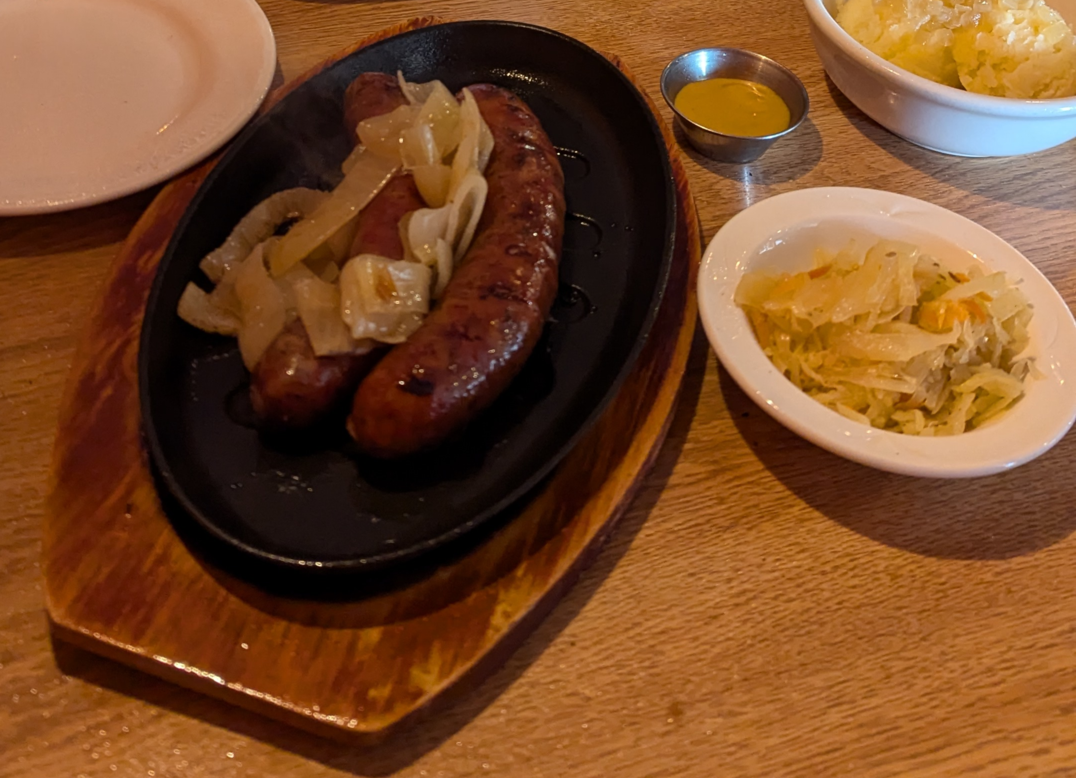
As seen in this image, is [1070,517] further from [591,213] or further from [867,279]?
[591,213]

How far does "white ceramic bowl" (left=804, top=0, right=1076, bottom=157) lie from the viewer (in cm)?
163

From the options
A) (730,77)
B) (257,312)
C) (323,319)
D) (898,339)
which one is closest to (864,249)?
(898,339)

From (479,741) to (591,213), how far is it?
1.11 meters

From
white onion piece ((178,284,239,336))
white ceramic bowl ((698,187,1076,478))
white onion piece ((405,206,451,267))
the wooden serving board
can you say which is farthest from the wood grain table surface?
white onion piece ((405,206,451,267))

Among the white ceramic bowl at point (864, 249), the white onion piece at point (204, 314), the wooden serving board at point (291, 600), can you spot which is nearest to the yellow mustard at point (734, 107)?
the white ceramic bowl at point (864, 249)

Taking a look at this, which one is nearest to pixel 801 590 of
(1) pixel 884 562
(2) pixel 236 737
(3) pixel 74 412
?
(1) pixel 884 562

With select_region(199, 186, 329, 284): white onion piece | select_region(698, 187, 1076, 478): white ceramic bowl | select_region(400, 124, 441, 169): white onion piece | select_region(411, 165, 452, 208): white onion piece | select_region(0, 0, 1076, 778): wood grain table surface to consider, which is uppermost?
select_region(400, 124, 441, 169): white onion piece

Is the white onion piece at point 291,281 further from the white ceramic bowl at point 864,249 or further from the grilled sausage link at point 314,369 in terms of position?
the white ceramic bowl at point 864,249

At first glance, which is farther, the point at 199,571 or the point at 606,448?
the point at 606,448

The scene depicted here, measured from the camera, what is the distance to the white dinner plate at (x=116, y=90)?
159 cm

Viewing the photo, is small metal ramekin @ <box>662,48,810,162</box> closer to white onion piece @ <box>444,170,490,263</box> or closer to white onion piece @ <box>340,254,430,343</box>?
white onion piece @ <box>444,170,490,263</box>

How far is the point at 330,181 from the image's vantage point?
1655 mm

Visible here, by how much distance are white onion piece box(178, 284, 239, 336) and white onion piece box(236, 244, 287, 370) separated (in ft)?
0.09

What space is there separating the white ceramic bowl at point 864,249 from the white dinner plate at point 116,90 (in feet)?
4.07
